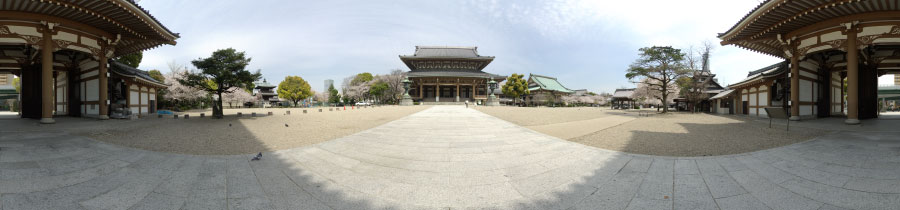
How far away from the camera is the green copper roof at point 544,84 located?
158 ft

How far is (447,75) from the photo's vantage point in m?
40.9

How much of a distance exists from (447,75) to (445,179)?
37.6 metres

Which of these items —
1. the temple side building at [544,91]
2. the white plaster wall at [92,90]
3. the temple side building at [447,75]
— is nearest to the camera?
the white plaster wall at [92,90]

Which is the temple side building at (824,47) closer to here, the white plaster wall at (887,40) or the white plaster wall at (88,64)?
the white plaster wall at (887,40)

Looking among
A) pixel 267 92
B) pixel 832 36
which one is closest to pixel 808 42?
pixel 832 36

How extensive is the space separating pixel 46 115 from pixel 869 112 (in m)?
28.8

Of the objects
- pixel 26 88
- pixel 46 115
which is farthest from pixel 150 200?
pixel 26 88

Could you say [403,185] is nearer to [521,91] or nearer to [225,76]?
[225,76]

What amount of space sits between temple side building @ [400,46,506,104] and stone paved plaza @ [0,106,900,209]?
36.1m

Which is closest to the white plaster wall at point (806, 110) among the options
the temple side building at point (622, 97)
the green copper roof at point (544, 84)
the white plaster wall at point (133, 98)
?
the temple side building at point (622, 97)

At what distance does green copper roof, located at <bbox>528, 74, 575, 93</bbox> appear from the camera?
48.0 m

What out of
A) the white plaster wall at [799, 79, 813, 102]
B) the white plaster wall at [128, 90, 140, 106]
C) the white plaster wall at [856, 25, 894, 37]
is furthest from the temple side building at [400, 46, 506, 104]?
the white plaster wall at [856, 25, 894, 37]

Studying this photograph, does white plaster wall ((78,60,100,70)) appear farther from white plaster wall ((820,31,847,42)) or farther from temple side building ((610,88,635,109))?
temple side building ((610,88,635,109))

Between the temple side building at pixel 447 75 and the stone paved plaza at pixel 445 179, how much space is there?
36.1 m
